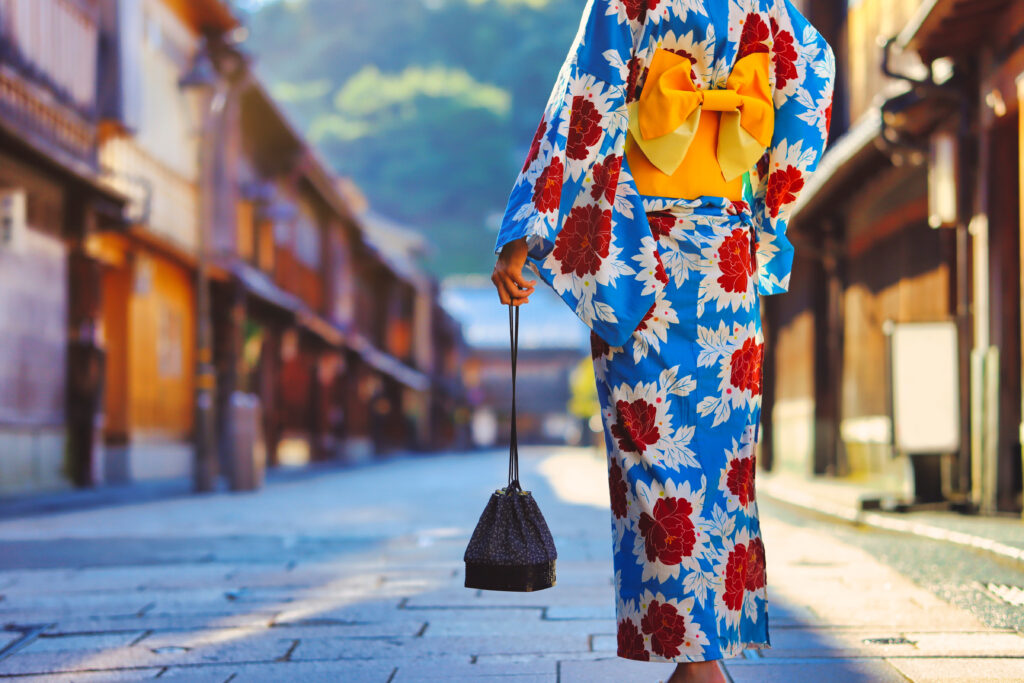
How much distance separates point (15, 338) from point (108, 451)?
3.30 metres

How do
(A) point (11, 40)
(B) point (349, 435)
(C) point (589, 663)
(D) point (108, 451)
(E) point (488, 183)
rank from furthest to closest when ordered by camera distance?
(E) point (488, 183) < (B) point (349, 435) < (D) point (108, 451) < (A) point (11, 40) < (C) point (589, 663)

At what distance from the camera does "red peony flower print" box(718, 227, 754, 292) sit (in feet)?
9.12

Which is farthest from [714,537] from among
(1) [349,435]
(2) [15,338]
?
(1) [349,435]

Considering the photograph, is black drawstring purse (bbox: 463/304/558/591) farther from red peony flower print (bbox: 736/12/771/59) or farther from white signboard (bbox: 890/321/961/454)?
white signboard (bbox: 890/321/961/454)

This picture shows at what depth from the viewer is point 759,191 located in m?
3.11

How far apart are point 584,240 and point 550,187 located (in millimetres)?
161

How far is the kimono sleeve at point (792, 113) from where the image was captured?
2.99 meters

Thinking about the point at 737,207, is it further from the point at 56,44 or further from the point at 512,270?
the point at 56,44

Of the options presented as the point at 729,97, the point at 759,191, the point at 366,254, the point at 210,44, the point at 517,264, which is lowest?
the point at 517,264

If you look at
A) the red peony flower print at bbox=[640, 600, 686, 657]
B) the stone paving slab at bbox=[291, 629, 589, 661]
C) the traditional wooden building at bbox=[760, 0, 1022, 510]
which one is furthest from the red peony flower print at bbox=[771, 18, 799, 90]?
the traditional wooden building at bbox=[760, 0, 1022, 510]

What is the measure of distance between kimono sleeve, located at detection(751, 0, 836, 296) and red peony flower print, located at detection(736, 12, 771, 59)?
5cm

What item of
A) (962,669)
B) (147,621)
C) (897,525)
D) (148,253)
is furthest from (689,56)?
(148,253)

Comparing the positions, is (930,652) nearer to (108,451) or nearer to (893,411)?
(893,411)

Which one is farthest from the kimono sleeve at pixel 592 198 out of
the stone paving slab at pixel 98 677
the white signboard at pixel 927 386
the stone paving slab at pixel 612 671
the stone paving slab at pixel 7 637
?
the white signboard at pixel 927 386
